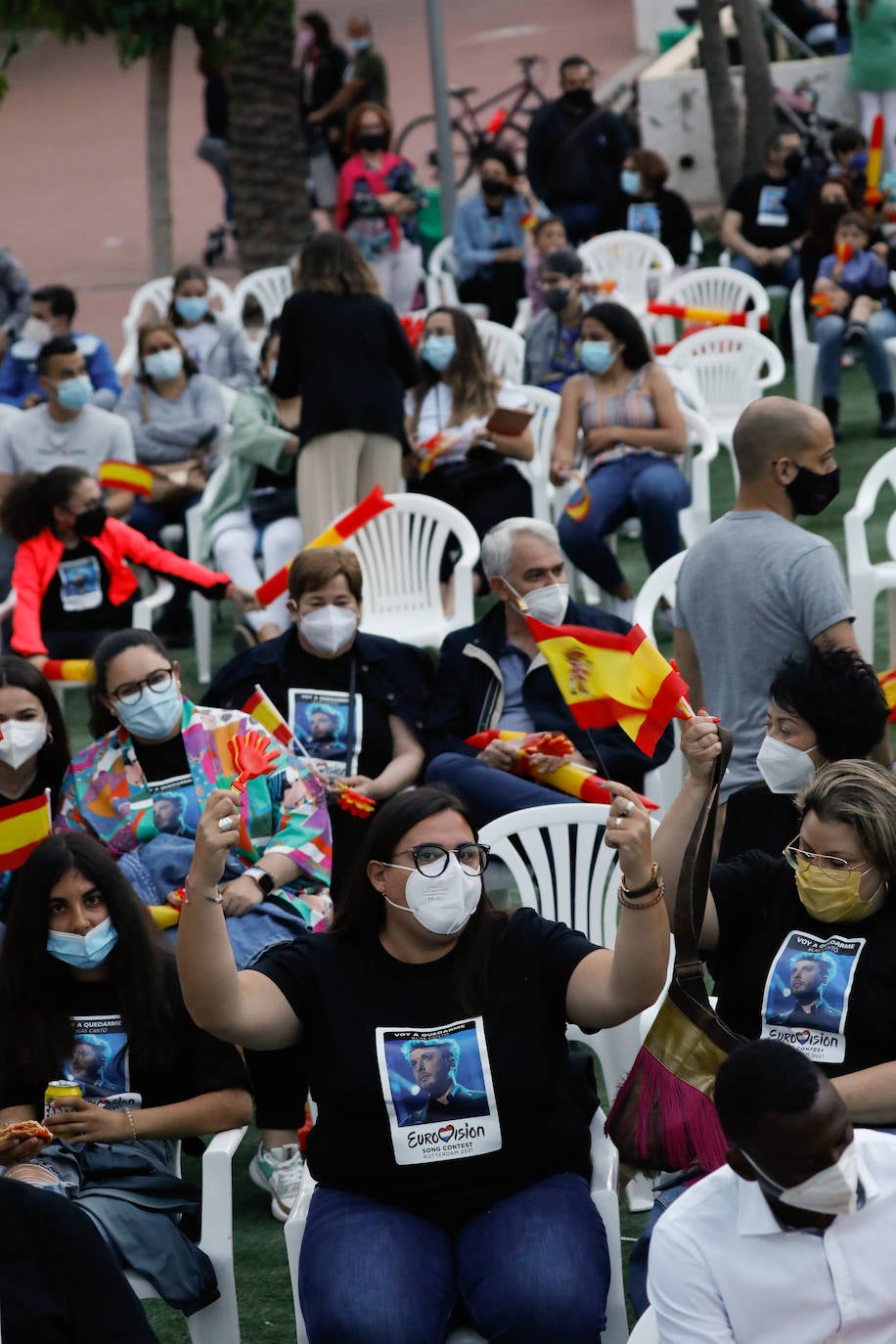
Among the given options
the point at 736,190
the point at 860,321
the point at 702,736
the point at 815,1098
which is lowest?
the point at 815,1098

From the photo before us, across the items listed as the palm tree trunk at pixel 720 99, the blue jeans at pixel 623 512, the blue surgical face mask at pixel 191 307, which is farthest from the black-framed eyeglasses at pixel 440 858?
the palm tree trunk at pixel 720 99

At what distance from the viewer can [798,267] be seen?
39.4 feet

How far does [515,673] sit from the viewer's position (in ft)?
17.9

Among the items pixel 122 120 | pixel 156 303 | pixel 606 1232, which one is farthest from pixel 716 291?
pixel 122 120

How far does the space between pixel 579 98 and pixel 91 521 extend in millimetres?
7219

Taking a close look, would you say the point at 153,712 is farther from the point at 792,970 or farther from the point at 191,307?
the point at 191,307

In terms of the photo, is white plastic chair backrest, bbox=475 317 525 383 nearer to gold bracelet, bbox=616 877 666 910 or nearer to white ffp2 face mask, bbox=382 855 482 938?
white ffp2 face mask, bbox=382 855 482 938

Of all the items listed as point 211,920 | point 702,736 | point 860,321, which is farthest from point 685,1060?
point 860,321

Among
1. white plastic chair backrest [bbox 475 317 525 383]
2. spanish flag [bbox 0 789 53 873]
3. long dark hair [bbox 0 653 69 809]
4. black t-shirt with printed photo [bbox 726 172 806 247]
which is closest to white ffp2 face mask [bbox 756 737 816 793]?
spanish flag [bbox 0 789 53 873]

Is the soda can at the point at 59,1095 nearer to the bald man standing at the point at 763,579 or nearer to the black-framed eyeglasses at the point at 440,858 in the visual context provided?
the black-framed eyeglasses at the point at 440,858

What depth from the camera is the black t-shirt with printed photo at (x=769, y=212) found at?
40.4ft

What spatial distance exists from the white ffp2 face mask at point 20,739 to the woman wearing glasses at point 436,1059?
5.25ft

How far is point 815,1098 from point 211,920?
1.13 m

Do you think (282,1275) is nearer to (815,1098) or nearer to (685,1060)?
(685,1060)
